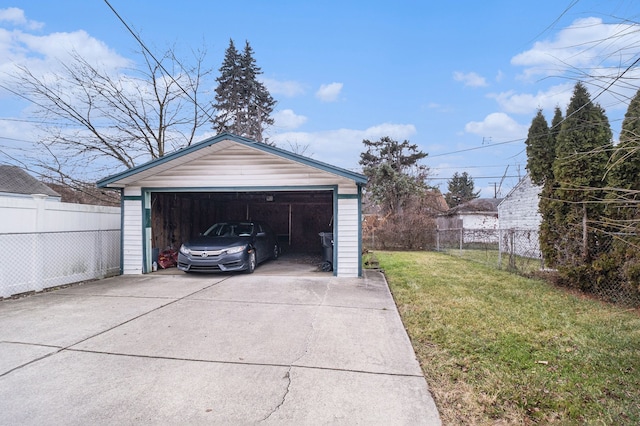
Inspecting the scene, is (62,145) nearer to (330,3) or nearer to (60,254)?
(60,254)

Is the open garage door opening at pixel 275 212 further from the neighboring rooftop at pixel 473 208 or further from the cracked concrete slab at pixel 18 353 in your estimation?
the neighboring rooftop at pixel 473 208

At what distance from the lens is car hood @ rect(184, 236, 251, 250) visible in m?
8.57

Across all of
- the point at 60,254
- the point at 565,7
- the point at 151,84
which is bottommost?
the point at 60,254

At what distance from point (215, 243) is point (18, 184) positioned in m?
19.1

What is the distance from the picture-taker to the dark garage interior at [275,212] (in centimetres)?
1252

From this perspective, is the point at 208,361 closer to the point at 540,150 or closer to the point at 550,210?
the point at 550,210

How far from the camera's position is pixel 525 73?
8.56 feet

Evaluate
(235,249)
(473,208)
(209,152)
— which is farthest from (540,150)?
(473,208)

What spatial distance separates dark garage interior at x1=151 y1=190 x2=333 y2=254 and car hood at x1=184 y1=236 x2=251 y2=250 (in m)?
3.02

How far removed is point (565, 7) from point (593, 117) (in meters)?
6.80

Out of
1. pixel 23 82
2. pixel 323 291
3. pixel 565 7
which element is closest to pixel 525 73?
pixel 565 7


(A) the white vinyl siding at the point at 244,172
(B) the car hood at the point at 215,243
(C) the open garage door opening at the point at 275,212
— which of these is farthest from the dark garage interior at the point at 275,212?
(B) the car hood at the point at 215,243

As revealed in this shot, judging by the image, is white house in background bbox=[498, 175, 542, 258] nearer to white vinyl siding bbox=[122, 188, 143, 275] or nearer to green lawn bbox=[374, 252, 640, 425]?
green lawn bbox=[374, 252, 640, 425]

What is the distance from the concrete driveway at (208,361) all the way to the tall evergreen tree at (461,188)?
146 ft
